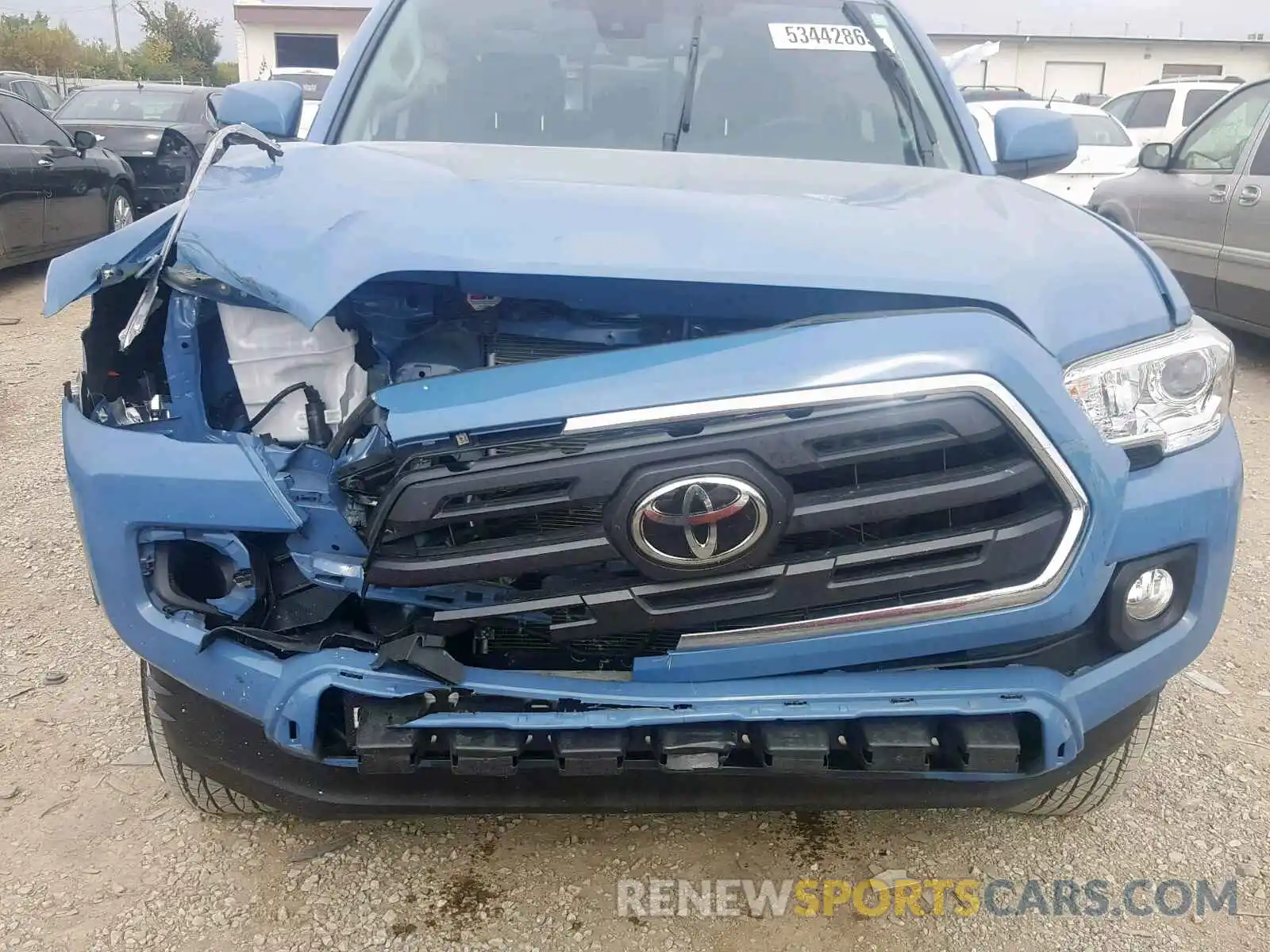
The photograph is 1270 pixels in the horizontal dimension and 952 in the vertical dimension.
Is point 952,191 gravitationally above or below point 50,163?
above

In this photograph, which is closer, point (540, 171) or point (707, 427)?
point (707, 427)

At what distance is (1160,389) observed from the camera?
6.05 ft

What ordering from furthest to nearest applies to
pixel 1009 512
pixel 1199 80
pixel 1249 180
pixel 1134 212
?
1. pixel 1199 80
2. pixel 1134 212
3. pixel 1249 180
4. pixel 1009 512

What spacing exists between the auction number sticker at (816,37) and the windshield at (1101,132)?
9.16m

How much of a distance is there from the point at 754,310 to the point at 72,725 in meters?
2.18

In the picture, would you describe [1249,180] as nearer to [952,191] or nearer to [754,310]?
[952,191]

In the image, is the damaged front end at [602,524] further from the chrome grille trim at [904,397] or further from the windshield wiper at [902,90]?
the windshield wiper at [902,90]

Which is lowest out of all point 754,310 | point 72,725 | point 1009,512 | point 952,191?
point 72,725

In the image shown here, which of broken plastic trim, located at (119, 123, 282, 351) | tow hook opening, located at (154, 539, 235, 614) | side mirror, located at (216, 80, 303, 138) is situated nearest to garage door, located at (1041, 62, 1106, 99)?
side mirror, located at (216, 80, 303, 138)

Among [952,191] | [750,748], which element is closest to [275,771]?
[750,748]

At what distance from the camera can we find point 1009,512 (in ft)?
5.69

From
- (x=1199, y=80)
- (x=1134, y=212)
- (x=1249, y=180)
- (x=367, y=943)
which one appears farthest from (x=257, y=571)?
(x=1199, y=80)

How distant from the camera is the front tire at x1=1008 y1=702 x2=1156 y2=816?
7.38 feet

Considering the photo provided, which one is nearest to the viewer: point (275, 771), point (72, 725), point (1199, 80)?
point (275, 771)
